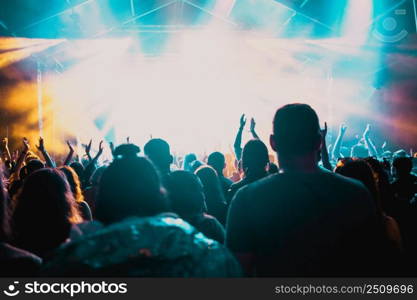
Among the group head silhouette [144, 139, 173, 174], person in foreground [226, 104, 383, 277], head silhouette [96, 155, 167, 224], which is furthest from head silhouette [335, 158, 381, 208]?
head silhouette [96, 155, 167, 224]

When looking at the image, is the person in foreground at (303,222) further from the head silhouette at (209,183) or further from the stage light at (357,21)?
the stage light at (357,21)

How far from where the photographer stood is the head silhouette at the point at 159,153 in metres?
2.81

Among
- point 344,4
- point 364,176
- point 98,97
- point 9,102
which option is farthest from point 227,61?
point 364,176

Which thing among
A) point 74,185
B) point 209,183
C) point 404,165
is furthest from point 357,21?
point 74,185

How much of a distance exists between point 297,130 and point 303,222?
36 centimetres

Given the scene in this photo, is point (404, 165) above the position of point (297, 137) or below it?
below

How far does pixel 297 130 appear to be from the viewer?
5.44 feet

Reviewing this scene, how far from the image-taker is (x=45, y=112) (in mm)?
9883

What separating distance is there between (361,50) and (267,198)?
29.4 ft

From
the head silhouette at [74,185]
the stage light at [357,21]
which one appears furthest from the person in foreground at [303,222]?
the stage light at [357,21]

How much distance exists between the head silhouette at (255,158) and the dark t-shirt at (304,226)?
125cm

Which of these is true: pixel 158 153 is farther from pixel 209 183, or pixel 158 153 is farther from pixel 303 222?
pixel 303 222

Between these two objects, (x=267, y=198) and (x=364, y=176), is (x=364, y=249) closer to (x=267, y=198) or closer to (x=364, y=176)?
(x=267, y=198)

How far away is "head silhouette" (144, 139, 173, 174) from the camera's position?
A: 281 cm
